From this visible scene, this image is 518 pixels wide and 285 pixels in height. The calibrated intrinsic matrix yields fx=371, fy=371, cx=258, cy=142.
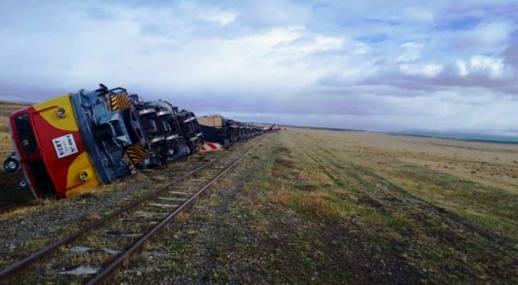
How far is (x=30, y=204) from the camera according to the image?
1024 centimetres

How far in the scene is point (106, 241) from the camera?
6.72m

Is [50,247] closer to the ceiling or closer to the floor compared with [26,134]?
closer to the floor

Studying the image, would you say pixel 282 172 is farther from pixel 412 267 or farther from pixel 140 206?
pixel 412 267

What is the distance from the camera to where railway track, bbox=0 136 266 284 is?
5.38 metres

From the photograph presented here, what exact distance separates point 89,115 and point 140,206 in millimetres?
3701

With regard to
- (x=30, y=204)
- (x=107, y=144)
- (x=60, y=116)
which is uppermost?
(x=60, y=116)

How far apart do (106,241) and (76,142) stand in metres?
5.09

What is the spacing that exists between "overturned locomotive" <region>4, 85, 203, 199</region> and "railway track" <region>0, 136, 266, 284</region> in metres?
2.14

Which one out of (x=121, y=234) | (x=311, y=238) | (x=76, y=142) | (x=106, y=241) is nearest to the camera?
(x=106, y=241)

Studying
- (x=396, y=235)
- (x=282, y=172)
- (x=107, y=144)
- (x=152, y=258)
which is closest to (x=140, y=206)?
(x=107, y=144)

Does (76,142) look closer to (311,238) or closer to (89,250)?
(89,250)

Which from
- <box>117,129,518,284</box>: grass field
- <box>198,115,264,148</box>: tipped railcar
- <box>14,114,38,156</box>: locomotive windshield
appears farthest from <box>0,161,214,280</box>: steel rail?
<box>198,115,264,148</box>: tipped railcar

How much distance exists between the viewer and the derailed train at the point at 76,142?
10.4m

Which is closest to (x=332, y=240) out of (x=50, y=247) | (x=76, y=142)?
(x=50, y=247)
